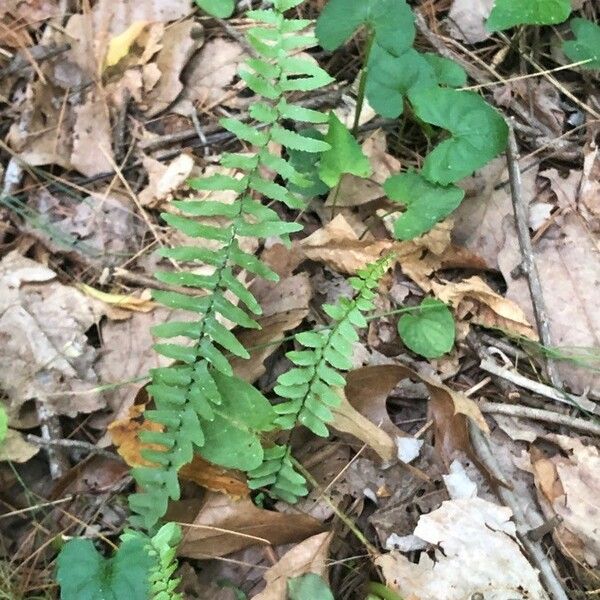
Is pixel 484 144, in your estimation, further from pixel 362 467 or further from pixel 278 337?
pixel 362 467

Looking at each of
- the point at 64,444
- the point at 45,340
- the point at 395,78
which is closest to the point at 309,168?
the point at 395,78

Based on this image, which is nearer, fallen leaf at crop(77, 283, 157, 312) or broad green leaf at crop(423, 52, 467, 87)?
fallen leaf at crop(77, 283, 157, 312)

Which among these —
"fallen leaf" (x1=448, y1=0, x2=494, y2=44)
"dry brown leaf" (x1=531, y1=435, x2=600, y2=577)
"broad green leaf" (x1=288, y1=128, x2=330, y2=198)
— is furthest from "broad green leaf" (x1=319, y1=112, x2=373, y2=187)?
"dry brown leaf" (x1=531, y1=435, x2=600, y2=577)

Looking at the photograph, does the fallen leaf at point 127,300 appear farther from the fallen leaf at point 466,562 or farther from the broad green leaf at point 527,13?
the broad green leaf at point 527,13

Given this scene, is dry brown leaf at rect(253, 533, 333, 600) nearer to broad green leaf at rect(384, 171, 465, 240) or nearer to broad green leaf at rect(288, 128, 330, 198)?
broad green leaf at rect(384, 171, 465, 240)

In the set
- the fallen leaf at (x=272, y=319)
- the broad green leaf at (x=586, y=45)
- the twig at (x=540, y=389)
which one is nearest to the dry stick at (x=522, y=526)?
the twig at (x=540, y=389)

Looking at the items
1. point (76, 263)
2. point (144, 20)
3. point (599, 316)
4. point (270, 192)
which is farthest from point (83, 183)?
point (599, 316)
